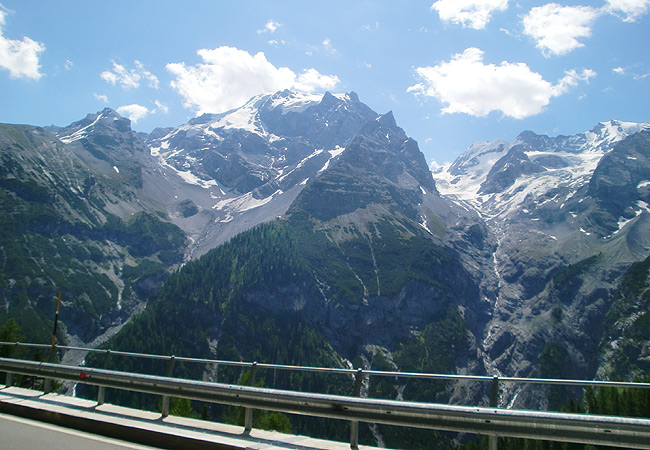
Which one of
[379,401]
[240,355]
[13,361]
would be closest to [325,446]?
[379,401]

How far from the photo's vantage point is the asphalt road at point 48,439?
867cm

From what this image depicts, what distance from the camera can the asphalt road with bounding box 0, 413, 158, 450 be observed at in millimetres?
8672

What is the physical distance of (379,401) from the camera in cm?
795

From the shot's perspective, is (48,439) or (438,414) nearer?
(438,414)

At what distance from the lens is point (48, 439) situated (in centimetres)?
929

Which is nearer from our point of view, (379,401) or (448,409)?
(448,409)

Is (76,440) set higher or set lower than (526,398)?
higher

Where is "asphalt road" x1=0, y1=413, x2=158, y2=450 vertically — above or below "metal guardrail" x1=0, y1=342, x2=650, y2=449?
below

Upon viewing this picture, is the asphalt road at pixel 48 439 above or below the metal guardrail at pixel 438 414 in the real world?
below

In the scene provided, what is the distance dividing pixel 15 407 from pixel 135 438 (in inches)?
202

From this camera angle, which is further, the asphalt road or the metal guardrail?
the asphalt road

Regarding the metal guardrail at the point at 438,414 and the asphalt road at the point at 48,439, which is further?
the asphalt road at the point at 48,439

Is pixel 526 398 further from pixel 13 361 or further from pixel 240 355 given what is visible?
pixel 13 361

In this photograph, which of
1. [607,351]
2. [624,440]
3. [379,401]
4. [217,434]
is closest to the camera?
[624,440]
